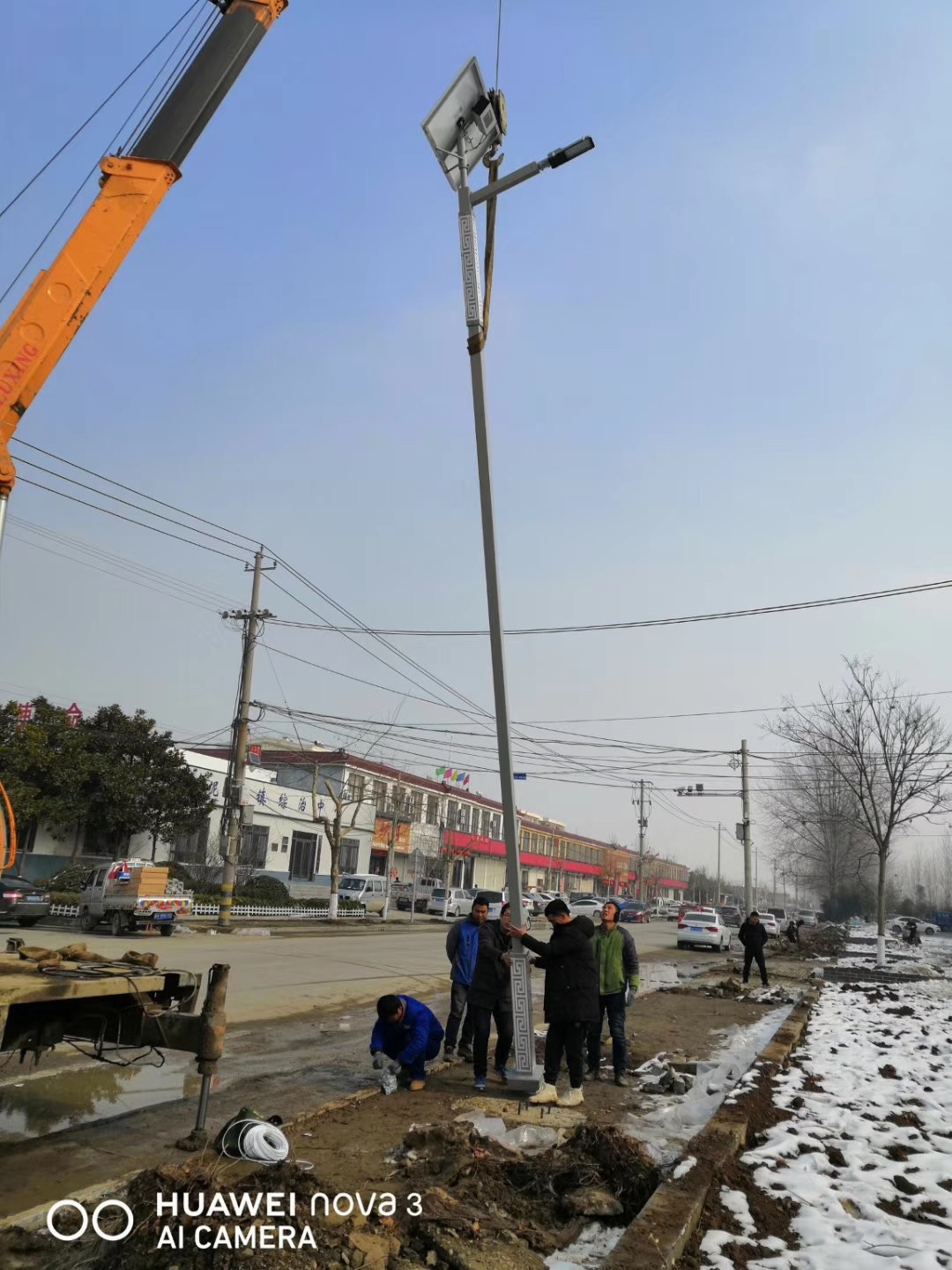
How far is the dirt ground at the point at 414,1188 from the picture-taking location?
3781 mm

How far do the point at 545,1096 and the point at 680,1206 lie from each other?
280cm

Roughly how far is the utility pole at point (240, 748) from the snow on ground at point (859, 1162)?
1862 centimetres

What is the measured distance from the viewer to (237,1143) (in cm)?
486

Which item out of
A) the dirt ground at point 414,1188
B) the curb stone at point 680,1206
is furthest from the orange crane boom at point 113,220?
the curb stone at point 680,1206

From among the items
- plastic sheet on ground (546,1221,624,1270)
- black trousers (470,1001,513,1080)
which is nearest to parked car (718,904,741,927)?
black trousers (470,1001,513,1080)

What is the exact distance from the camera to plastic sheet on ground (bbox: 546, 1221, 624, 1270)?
411cm

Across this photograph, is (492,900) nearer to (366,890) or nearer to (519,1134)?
(519,1134)

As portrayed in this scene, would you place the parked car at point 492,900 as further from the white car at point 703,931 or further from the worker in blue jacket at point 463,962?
the white car at point 703,931

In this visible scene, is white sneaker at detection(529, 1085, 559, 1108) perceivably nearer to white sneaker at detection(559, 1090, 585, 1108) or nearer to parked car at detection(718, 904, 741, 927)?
white sneaker at detection(559, 1090, 585, 1108)

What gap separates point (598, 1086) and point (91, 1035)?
4.71 metres

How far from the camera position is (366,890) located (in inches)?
1662

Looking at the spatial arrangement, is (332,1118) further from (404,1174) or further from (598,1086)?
(598,1086)

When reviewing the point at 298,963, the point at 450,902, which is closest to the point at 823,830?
the point at 450,902

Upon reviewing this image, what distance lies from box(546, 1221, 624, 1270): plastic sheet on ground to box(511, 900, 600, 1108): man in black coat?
2503mm
